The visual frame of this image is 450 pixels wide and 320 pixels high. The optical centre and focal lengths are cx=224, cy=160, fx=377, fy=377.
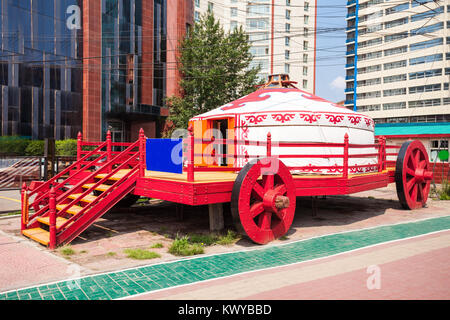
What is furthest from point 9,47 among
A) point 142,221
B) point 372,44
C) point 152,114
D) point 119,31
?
point 372,44

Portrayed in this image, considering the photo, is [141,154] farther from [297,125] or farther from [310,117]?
[310,117]

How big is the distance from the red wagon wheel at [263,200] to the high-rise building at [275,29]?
151 ft

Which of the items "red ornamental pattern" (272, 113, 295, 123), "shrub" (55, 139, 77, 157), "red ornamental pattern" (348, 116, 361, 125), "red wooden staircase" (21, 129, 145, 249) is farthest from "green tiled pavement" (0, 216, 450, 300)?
"shrub" (55, 139, 77, 157)

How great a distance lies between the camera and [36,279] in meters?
4.88

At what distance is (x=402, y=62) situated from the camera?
55500mm

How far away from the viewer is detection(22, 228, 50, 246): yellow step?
6.56 m

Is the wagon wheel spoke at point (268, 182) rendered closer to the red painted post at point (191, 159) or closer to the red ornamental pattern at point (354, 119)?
the red painted post at point (191, 159)

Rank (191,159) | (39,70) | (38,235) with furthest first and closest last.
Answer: (39,70) < (38,235) < (191,159)

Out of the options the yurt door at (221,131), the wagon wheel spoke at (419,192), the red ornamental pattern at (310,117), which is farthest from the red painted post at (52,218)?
the wagon wheel spoke at (419,192)

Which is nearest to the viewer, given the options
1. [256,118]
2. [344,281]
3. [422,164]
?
[344,281]

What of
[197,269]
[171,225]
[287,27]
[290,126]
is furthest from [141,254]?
[287,27]

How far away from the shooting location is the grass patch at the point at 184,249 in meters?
6.18

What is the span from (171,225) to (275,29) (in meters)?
50.8

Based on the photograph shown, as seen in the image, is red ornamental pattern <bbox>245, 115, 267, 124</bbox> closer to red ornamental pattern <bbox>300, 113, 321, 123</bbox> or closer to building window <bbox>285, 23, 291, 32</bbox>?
red ornamental pattern <bbox>300, 113, 321, 123</bbox>
